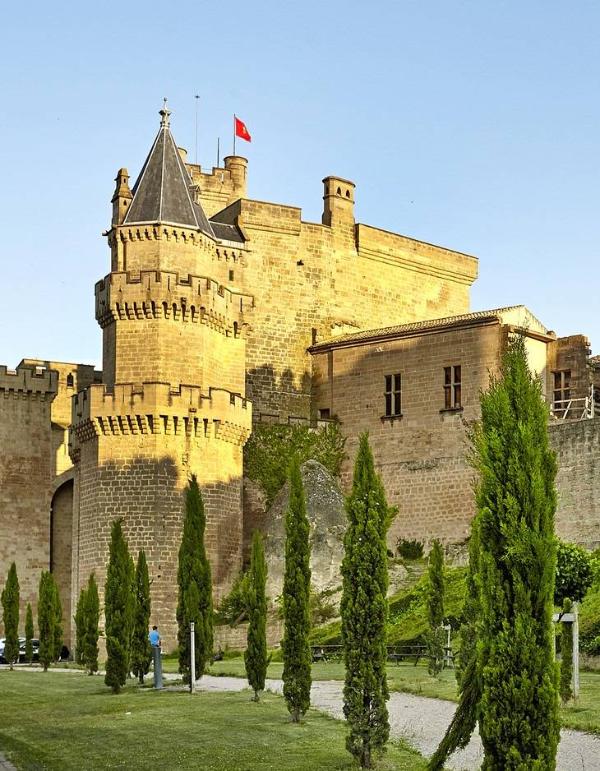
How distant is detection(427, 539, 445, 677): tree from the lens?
29219 mm

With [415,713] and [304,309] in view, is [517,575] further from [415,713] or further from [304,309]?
[304,309]

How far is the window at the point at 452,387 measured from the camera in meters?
44.8

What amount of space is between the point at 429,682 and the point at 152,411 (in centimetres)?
1627

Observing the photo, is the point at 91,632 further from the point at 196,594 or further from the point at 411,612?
the point at 411,612

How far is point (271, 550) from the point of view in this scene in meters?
43.0

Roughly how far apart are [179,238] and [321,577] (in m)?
11.4

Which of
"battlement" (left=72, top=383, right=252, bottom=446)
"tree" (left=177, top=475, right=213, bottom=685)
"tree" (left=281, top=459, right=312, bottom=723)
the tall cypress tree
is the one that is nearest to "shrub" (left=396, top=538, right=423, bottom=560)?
"battlement" (left=72, top=383, right=252, bottom=446)

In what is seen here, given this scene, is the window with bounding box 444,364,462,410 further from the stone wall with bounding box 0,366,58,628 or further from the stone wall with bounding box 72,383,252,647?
the stone wall with bounding box 0,366,58,628

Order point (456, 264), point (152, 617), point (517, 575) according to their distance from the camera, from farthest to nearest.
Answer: point (456, 264) < point (152, 617) < point (517, 575)

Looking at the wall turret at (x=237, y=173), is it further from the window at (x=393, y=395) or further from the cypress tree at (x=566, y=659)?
the cypress tree at (x=566, y=659)

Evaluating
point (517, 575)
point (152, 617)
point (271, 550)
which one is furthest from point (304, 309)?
point (517, 575)

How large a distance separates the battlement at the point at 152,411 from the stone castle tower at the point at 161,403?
0.10ft

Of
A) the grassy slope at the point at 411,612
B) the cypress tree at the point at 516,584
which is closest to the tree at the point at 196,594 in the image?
the grassy slope at the point at 411,612

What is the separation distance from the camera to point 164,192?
4422 cm
